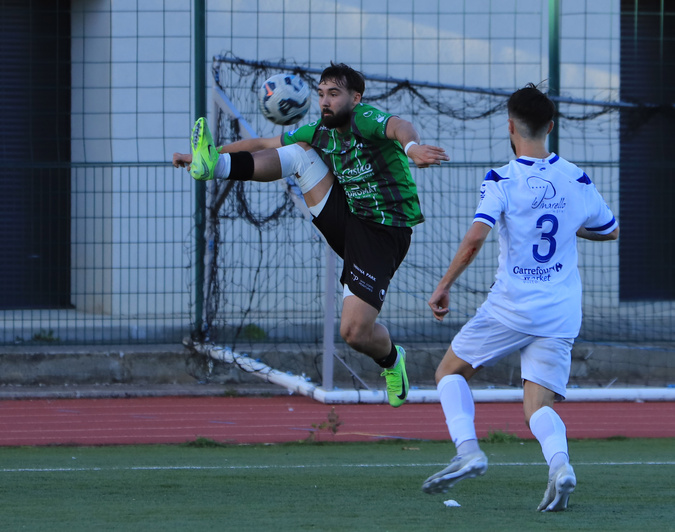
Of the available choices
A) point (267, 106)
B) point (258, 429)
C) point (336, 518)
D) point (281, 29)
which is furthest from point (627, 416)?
point (281, 29)

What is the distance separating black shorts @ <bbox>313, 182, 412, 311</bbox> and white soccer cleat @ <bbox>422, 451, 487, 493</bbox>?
6.21ft

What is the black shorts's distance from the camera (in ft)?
21.1

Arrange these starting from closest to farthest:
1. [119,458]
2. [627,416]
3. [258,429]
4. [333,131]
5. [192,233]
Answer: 1. [333,131]
2. [119,458]
3. [258,429]
4. [627,416]
5. [192,233]

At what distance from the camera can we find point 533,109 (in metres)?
4.72

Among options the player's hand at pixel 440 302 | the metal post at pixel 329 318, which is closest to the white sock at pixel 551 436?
the player's hand at pixel 440 302

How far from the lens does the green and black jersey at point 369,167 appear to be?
20.5ft

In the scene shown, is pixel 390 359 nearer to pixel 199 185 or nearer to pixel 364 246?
pixel 364 246

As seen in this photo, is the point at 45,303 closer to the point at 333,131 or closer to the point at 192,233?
the point at 192,233

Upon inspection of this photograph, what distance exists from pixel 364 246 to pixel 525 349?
71.4 inches

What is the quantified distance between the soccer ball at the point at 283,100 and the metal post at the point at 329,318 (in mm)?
1763

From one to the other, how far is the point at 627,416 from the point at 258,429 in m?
3.34

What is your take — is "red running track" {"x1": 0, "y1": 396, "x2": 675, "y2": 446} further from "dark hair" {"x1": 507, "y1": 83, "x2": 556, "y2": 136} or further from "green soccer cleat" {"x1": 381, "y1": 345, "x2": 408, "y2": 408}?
"dark hair" {"x1": 507, "y1": 83, "x2": 556, "y2": 136}

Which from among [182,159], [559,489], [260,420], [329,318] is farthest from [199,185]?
[559,489]

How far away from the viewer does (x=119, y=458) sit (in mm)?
7004
